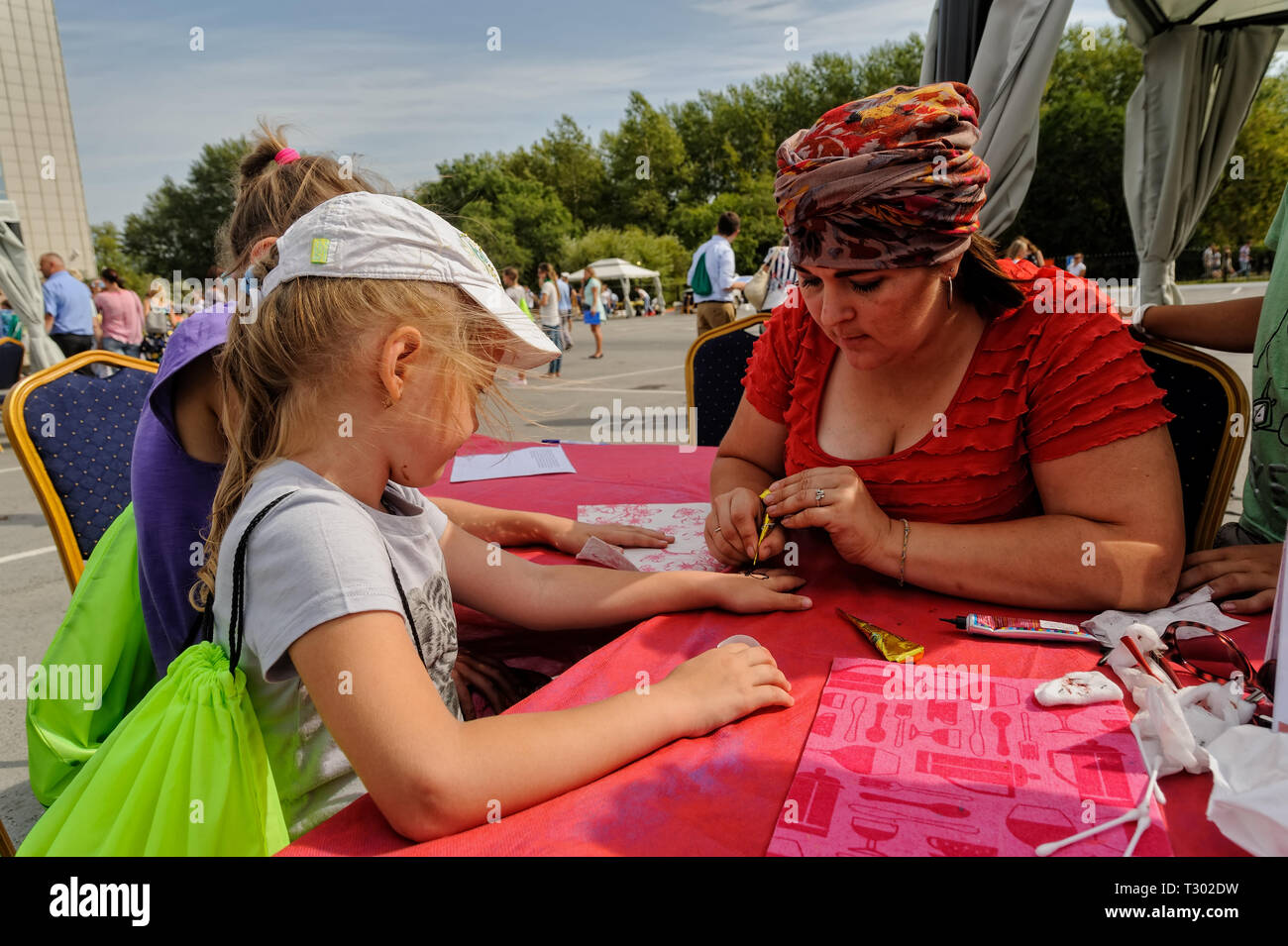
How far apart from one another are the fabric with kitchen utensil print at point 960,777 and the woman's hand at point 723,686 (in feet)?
0.25

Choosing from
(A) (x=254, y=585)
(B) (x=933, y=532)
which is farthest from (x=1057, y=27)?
(A) (x=254, y=585)

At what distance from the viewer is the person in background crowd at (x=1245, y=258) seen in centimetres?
3259

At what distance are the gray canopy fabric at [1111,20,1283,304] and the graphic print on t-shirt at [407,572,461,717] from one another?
274 inches

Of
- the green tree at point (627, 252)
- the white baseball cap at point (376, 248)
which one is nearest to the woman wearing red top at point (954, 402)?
the white baseball cap at point (376, 248)

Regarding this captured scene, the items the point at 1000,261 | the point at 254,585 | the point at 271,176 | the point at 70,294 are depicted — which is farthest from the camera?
the point at 70,294

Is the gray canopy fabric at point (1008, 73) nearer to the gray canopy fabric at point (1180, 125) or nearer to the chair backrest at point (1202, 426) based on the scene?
the chair backrest at point (1202, 426)

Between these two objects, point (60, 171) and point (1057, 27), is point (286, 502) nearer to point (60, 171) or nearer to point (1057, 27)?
point (1057, 27)

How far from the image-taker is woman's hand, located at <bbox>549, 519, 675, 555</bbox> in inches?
71.5

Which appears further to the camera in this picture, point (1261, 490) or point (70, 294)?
point (70, 294)

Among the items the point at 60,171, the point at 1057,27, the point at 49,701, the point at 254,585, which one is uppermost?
the point at 60,171

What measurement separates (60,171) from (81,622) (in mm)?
26284

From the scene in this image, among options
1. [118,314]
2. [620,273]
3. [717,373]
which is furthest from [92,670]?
[620,273]

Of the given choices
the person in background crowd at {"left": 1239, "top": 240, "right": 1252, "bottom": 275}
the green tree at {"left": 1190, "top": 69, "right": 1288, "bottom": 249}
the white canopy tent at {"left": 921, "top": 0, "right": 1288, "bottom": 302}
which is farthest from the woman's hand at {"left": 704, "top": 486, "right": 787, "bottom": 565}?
the person in background crowd at {"left": 1239, "top": 240, "right": 1252, "bottom": 275}

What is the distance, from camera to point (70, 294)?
382 inches
